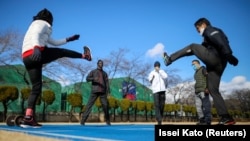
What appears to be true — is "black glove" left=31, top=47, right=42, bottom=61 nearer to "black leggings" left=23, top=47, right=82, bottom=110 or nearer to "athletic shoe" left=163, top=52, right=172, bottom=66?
"black leggings" left=23, top=47, right=82, bottom=110

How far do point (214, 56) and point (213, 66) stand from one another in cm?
14

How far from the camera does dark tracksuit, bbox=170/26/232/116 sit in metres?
3.88

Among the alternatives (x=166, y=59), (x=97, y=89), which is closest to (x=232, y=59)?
(x=166, y=59)

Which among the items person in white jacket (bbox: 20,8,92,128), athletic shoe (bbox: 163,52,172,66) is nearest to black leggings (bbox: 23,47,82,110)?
person in white jacket (bbox: 20,8,92,128)

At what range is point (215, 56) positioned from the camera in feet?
12.9

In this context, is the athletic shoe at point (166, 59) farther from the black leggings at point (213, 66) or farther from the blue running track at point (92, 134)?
the blue running track at point (92, 134)

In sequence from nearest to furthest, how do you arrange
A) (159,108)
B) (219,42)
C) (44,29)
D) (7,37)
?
1. (219,42)
2. (44,29)
3. (159,108)
4. (7,37)

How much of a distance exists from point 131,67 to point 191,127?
118ft

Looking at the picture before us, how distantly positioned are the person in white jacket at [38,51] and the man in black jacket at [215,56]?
7.44ft

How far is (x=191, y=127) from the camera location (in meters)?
2.64

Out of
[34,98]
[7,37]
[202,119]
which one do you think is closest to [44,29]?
[34,98]

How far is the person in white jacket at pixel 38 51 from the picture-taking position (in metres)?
4.95

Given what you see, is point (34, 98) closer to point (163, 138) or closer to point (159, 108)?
point (163, 138)

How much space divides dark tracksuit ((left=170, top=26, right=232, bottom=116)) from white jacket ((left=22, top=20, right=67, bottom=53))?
8.33ft
